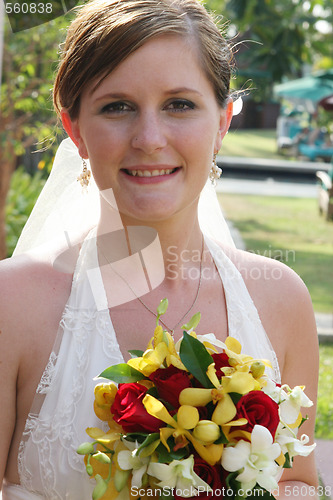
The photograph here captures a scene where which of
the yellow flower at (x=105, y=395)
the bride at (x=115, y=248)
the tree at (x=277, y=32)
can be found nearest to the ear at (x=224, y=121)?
the bride at (x=115, y=248)

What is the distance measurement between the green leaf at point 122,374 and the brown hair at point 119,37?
0.81m

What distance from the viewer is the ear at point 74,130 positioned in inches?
85.0

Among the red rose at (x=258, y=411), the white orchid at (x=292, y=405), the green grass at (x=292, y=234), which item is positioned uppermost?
the red rose at (x=258, y=411)

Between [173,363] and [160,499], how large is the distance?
1.01ft

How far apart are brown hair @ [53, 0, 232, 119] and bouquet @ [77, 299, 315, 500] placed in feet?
2.64

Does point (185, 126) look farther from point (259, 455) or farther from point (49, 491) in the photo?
point (49, 491)

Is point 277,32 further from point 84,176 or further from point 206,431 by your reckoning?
point 206,431

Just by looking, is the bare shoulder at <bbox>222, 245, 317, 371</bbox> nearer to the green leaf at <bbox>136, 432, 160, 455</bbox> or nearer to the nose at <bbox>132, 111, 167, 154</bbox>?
the nose at <bbox>132, 111, 167, 154</bbox>

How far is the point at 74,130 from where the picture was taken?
2.18m

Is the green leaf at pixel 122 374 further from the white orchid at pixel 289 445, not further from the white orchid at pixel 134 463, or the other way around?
the white orchid at pixel 289 445

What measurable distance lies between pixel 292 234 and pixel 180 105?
1121cm
